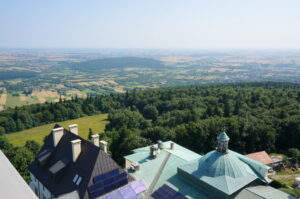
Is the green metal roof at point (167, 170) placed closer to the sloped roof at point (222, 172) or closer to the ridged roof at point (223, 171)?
the ridged roof at point (223, 171)

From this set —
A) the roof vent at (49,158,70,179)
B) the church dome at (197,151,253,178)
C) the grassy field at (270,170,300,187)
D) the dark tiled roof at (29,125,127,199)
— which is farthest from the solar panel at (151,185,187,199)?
the grassy field at (270,170,300,187)

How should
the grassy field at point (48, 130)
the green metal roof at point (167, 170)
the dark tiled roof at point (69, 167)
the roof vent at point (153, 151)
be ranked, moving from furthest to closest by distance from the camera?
the grassy field at point (48, 130)
the roof vent at point (153, 151)
the green metal roof at point (167, 170)
the dark tiled roof at point (69, 167)

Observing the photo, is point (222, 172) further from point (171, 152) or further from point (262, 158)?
point (262, 158)

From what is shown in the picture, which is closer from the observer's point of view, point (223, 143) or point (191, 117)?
point (223, 143)

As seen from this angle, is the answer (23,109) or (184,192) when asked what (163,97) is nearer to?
(23,109)

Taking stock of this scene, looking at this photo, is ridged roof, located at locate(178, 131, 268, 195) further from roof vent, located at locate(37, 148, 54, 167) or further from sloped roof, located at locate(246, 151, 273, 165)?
sloped roof, located at locate(246, 151, 273, 165)

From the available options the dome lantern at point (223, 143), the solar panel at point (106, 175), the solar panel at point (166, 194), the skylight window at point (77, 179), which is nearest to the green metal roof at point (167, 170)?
the solar panel at point (166, 194)

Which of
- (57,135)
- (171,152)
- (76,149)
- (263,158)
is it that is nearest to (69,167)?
(76,149)

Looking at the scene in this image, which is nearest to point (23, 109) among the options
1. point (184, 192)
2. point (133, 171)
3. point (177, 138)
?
point (177, 138)
